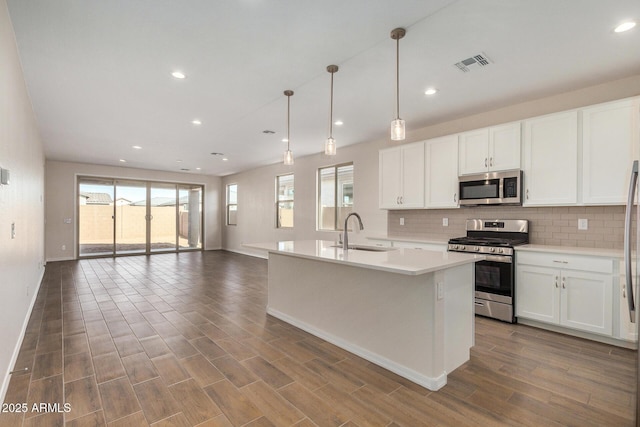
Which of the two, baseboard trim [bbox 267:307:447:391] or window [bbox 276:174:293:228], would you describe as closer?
baseboard trim [bbox 267:307:447:391]

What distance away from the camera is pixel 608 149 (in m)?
3.00

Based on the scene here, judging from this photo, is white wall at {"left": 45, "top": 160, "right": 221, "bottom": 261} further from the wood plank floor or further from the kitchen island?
the kitchen island

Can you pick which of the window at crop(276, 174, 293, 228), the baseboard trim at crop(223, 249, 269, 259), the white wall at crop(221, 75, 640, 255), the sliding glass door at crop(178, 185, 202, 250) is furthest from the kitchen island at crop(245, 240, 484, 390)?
the sliding glass door at crop(178, 185, 202, 250)

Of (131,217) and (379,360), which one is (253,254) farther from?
(379,360)

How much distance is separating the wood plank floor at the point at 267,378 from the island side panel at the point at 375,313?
117mm

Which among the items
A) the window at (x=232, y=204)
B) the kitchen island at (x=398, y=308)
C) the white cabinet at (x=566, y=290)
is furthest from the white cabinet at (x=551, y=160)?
the window at (x=232, y=204)

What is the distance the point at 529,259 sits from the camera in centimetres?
332

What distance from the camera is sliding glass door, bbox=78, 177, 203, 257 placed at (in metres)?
8.47

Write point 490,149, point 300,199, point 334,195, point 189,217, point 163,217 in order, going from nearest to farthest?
point 490,149
point 334,195
point 300,199
point 163,217
point 189,217

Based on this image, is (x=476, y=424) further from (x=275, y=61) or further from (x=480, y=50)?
(x=275, y=61)

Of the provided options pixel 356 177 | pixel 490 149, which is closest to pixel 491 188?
pixel 490 149

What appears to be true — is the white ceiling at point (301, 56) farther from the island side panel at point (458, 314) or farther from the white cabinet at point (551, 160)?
the island side panel at point (458, 314)

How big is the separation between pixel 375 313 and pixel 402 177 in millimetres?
2724

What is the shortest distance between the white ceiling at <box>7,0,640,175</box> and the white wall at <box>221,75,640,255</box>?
0.61 ft
